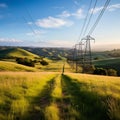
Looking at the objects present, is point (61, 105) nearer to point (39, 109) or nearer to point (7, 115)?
point (39, 109)

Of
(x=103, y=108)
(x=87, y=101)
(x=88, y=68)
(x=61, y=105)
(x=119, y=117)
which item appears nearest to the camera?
(x=119, y=117)

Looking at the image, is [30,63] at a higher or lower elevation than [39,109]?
lower

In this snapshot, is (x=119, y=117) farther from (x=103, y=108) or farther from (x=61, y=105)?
(x=61, y=105)

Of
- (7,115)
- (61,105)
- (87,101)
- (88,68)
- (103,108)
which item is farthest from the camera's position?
(88,68)

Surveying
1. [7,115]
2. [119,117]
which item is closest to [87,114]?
[119,117]

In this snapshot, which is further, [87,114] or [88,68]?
[88,68]

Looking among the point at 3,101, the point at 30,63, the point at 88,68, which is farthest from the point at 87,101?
the point at 30,63

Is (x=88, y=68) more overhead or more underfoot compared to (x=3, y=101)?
more underfoot

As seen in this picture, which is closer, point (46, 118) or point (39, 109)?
point (46, 118)

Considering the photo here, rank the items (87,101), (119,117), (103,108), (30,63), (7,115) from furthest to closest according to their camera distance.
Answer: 1. (30,63)
2. (87,101)
3. (103,108)
4. (7,115)
5. (119,117)
